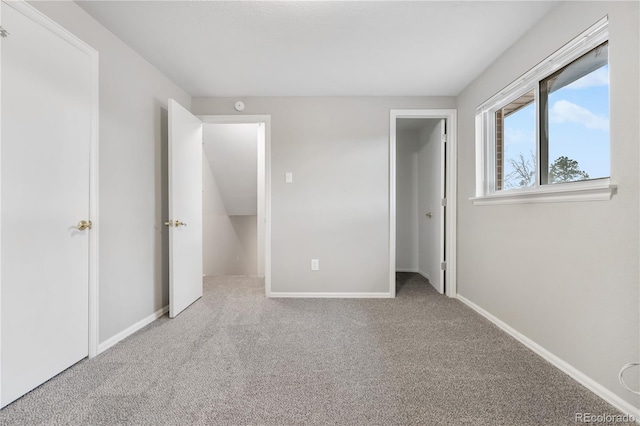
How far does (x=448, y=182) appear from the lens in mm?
3072

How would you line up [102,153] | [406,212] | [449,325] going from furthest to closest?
[406,212], [449,325], [102,153]

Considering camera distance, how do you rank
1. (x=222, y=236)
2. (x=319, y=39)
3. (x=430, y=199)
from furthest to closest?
(x=222, y=236) < (x=430, y=199) < (x=319, y=39)

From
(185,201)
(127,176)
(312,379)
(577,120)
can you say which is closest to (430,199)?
(577,120)

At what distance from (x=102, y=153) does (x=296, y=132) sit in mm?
1749

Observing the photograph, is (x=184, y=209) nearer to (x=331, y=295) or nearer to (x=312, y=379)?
(x=331, y=295)

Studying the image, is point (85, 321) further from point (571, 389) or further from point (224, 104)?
point (571, 389)

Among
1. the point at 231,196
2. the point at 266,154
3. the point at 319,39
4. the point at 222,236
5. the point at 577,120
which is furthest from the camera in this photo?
the point at 222,236

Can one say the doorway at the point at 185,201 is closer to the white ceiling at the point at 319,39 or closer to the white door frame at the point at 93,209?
the white ceiling at the point at 319,39

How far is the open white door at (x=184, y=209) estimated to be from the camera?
94.6 inches

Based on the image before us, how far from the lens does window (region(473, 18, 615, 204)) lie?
4.82 ft

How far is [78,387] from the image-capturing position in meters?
1.47

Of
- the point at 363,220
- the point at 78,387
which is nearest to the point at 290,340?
the point at 78,387

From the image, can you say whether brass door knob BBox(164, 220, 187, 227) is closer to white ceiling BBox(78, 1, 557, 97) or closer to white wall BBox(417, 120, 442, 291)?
white ceiling BBox(78, 1, 557, 97)

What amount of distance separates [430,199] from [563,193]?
6.72 ft
